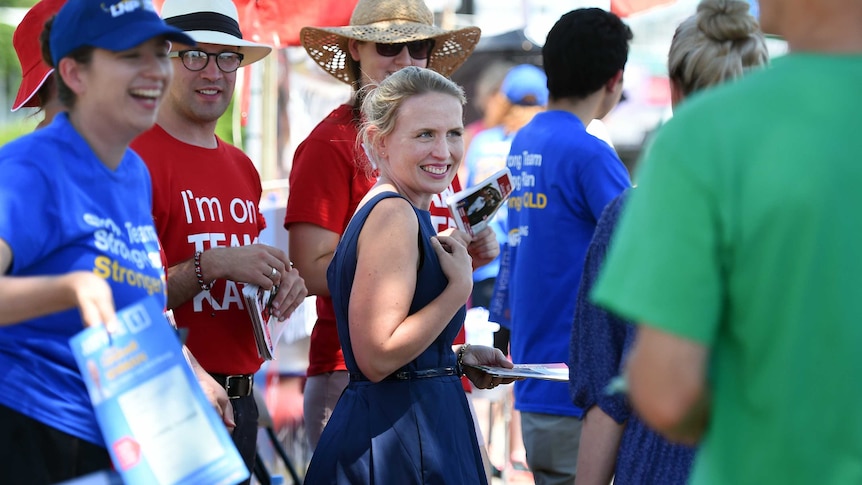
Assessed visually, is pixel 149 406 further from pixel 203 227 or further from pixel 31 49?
pixel 31 49

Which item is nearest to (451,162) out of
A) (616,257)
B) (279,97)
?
(616,257)

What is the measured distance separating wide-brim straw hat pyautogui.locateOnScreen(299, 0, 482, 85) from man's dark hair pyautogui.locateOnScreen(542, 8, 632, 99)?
458 mm

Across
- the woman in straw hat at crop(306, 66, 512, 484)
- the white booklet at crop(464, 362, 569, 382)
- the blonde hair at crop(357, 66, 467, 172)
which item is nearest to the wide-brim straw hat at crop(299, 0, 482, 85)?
the blonde hair at crop(357, 66, 467, 172)

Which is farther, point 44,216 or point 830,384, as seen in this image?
point 44,216

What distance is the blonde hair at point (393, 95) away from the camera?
10.5 ft

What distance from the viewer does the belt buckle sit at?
338 cm

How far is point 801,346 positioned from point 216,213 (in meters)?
2.30

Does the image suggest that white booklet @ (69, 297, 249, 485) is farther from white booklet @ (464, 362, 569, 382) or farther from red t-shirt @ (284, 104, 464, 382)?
red t-shirt @ (284, 104, 464, 382)

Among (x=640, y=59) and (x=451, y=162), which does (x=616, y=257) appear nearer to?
(x=451, y=162)

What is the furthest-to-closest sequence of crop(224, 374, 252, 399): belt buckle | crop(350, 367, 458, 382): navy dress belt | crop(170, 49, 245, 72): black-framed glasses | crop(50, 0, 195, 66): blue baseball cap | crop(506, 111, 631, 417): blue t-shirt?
crop(506, 111, 631, 417): blue t-shirt, crop(170, 49, 245, 72): black-framed glasses, crop(224, 374, 252, 399): belt buckle, crop(350, 367, 458, 382): navy dress belt, crop(50, 0, 195, 66): blue baseball cap

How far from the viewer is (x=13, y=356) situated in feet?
7.37

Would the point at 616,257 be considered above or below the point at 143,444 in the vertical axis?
above

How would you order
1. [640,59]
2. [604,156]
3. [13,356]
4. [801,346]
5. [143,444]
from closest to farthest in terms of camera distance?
[801,346], [143,444], [13,356], [604,156], [640,59]

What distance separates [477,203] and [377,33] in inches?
43.0
